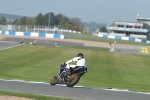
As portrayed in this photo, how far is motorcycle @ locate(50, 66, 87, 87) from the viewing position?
18656 mm

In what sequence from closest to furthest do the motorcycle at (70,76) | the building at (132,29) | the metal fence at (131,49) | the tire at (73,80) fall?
the motorcycle at (70,76)
the tire at (73,80)
the metal fence at (131,49)
the building at (132,29)

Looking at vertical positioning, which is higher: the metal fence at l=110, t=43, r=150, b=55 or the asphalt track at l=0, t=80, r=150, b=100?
the asphalt track at l=0, t=80, r=150, b=100

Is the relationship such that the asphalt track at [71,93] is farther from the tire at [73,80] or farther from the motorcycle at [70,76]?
the motorcycle at [70,76]

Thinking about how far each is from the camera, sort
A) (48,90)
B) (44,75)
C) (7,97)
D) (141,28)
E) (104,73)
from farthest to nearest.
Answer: (141,28)
(104,73)
(44,75)
(48,90)
(7,97)

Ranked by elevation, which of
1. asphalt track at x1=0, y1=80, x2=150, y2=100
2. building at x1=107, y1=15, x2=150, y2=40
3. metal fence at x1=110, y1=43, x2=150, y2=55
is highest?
asphalt track at x1=0, y1=80, x2=150, y2=100

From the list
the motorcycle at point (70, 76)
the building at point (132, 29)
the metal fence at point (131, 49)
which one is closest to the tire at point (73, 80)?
the motorcycle at point (70, 76)

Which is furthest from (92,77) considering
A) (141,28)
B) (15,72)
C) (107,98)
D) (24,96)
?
(141,28)

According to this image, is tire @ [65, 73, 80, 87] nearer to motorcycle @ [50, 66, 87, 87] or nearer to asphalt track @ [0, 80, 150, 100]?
motorcycle @ [50, 66, 87, 87]

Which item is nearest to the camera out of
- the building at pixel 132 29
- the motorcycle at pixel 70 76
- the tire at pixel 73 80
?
the motorcycle at pixel 70 76

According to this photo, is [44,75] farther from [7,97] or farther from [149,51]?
[149,51]

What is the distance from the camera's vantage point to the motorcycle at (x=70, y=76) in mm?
18656

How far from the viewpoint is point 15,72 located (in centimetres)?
3288

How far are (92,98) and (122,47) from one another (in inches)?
2198

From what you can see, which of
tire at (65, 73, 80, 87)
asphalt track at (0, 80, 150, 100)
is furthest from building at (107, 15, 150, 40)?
asphalt track at (0, 80, 150, 100)
